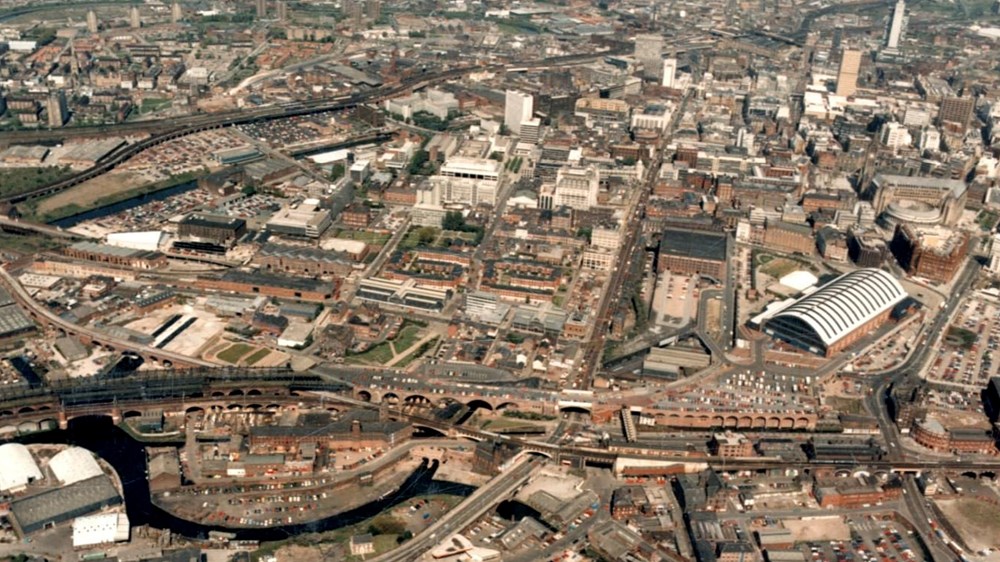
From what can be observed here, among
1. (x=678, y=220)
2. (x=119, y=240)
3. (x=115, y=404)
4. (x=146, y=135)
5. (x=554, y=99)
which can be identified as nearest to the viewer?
(x=115, y=404)

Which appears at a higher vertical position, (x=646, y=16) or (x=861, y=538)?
(x=646, y=16)

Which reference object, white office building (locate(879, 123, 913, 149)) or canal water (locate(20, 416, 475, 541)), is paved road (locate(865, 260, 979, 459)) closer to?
canal water (locate(20, 416, 475, 541))

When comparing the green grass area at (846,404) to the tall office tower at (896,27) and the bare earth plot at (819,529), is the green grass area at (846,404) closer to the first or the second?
the bare earth plot at (819,529)

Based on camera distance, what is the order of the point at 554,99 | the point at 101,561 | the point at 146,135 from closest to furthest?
the point at 101,561
the point at 146,135
the point at 554,99

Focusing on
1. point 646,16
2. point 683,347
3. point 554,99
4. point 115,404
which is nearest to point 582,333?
point 683,347

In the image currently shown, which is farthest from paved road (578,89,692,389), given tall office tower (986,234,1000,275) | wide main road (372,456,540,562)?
tall office tower (986,234,1000,275)

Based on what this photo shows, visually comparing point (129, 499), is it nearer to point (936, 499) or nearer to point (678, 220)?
point (936, 499)

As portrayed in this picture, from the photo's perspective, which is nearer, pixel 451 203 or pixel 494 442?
pixel 494 442

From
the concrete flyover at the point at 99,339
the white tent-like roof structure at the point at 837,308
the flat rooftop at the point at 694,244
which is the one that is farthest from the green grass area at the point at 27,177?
the white tent-like roof structure at the point at 837,308
